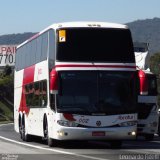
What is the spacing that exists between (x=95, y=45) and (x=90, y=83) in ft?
4.66

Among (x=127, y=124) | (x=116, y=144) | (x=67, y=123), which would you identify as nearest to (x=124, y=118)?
(x=127, y=124)

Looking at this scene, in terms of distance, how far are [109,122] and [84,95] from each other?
118cm

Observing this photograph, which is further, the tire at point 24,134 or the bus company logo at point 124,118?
the tire at point 24,134

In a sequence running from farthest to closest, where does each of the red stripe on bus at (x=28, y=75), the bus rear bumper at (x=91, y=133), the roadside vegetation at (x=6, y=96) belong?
the roadside vegetation at (x=6, y=96) → the red stripe on bus at (x=28, y=75) → the bus rear bumper at (x=91, y=133)

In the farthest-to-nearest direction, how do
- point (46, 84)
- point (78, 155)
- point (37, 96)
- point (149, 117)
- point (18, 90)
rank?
point (18, 90)
point (149, 117)
point (37, 96)
point (46, 84)
point (78, 155)

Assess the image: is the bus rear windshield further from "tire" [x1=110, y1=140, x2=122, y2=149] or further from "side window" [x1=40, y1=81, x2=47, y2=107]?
"tire" [x1=110, y1=140, x2=122, y2=149]

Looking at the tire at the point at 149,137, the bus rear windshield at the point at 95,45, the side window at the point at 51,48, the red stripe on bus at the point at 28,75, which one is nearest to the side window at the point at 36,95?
the red stripe on bus at the point at 28,75

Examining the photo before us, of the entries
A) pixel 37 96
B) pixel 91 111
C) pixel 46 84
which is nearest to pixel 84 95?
pixel 91 111

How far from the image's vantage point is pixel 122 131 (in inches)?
872

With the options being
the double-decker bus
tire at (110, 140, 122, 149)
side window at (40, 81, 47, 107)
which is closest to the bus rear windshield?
the double-decker bus

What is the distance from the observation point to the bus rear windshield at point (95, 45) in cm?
2253

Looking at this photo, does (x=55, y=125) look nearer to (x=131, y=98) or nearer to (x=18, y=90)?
(x=131, y=98)

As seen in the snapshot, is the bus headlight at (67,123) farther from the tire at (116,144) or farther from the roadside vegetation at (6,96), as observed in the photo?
the roadside vegetation at (6,96)

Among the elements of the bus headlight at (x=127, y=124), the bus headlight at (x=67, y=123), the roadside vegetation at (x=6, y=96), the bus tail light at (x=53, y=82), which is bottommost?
the roadside vegetation at (x=6, y=96)
